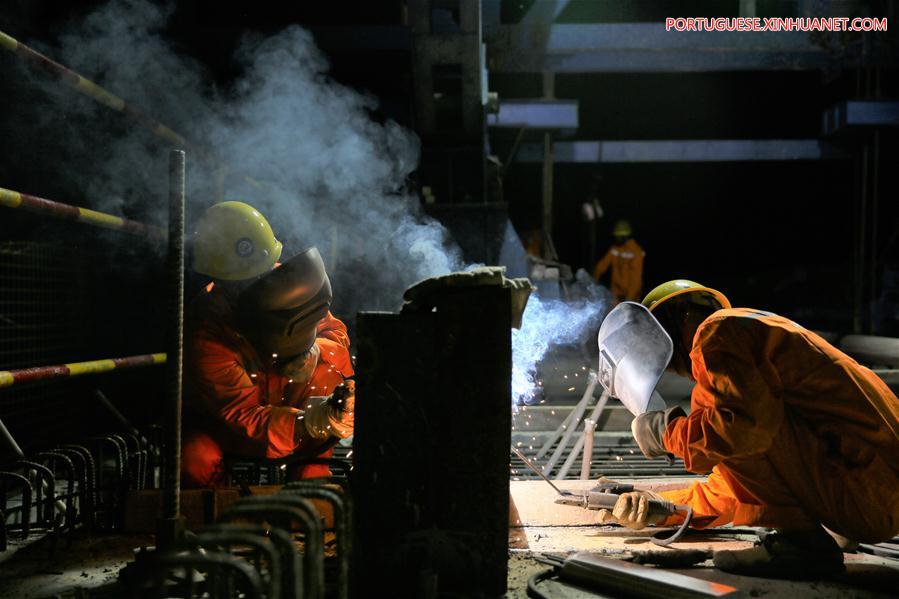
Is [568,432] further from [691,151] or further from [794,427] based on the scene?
[691,151]

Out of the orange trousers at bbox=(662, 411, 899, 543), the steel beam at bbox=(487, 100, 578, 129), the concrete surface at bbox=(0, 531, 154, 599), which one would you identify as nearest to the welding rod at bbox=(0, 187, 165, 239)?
the concrete surface at bbox=(0, 531, 154, 599)

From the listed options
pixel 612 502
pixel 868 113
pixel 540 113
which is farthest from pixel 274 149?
pixel 868 113

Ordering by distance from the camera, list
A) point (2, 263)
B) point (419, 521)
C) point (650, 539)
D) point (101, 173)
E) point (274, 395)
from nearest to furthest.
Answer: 1. point (419, 521)
2. point (650, 539)
3. point (274, 395)
4. point (101, 173)
5. point (2, 263)

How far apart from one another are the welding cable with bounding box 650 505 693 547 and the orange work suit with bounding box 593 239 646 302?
9467 millimetres

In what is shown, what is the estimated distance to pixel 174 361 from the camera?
2225mm

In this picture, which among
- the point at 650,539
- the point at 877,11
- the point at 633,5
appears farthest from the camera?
the point at 633,5

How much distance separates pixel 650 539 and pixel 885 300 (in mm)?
10416

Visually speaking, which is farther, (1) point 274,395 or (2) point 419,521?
(1) point 274,395

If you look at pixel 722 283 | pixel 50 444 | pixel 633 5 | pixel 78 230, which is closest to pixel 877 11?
pixel 633 5

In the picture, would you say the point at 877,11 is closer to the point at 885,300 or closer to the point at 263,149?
the point at 885,300

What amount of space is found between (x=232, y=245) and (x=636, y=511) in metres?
2.30

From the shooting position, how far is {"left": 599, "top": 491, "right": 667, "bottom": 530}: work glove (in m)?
2.84

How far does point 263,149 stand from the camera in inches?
233

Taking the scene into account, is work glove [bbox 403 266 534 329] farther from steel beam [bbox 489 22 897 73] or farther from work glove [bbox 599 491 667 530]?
steel beam [bbox 489 22 897 73]
